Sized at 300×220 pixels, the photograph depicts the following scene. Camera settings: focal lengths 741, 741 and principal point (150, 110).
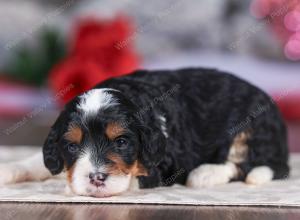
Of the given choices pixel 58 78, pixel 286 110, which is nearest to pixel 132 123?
pixel 58 78

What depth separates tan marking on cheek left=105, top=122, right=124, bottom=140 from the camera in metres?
3.92

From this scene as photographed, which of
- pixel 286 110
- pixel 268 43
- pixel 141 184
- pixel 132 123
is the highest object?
pixel 268 43

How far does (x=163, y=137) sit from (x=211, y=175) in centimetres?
45

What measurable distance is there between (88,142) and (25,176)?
820mm

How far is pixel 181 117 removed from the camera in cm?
466

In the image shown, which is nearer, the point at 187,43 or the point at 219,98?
the point at 219,98

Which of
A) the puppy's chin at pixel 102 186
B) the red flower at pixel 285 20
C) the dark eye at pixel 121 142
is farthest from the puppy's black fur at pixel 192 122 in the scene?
the red flower at pixel 285 20

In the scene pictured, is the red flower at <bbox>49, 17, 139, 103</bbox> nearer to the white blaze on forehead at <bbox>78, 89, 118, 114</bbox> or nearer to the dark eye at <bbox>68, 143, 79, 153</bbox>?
the white blaze on forehead at <bbox>78, 89, 118, 114</bbox>

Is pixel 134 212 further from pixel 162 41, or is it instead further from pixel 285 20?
pixel 162 41

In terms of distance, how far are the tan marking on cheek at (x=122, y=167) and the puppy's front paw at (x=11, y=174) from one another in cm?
84

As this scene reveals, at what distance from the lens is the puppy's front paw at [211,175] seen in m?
4.45

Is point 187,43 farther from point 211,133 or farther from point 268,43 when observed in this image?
point 211,133

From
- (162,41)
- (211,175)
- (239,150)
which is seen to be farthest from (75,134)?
(162,41)

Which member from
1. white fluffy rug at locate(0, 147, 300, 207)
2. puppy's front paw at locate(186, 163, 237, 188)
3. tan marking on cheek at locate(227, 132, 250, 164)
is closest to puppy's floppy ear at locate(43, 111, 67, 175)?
white fluffy rug at locate(0, 147, 300, 207)
